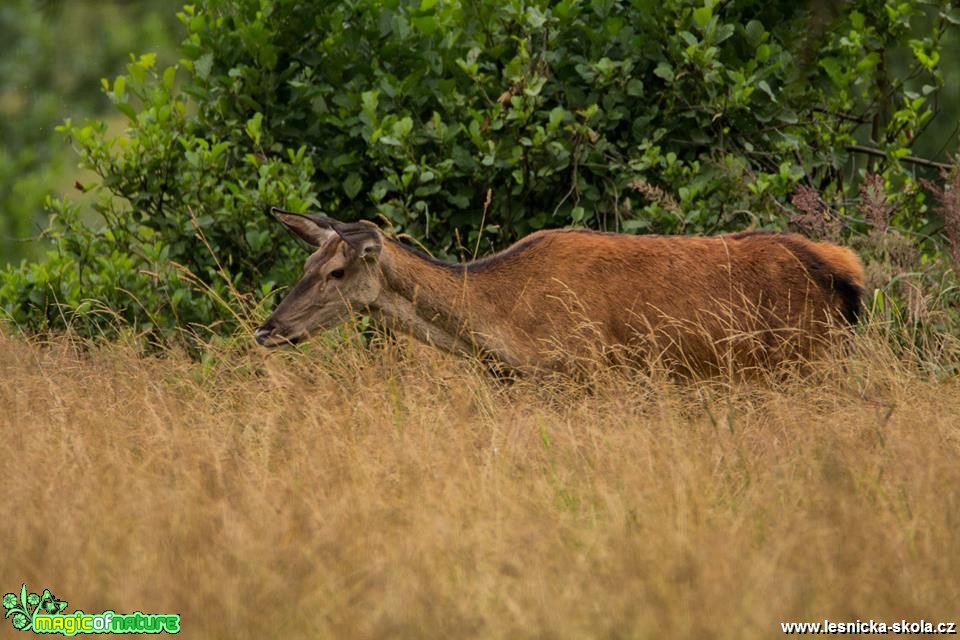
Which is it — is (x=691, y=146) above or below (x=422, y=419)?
above

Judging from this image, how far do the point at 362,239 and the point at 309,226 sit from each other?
342 millimetres

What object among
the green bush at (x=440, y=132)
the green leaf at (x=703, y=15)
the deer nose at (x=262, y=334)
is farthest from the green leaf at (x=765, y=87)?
the deer nose at (x=262, y=334)

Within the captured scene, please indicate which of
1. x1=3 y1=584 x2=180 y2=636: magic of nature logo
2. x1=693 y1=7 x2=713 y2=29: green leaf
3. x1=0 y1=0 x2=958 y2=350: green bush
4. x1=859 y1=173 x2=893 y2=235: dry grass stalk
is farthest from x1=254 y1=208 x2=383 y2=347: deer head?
x1=3 y1=584 x2=180 y2=636: magic of nature logo

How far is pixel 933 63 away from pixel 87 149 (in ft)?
15.2

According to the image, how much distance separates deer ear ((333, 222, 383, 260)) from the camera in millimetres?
6945

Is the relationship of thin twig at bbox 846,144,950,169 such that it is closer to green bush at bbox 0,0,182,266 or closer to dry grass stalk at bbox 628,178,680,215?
dry grass stalk at bbox 628,178,680,215

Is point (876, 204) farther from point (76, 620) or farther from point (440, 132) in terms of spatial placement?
point (76, 620)

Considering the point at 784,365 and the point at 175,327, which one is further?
A: the point at 175,327

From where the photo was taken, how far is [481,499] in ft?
16.1

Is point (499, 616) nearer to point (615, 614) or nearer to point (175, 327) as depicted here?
point (615, 614)

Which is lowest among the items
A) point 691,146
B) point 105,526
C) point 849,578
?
point 849,578

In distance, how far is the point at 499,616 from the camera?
4.02m

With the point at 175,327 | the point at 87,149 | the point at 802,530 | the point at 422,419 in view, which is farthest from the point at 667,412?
the point at 87,149

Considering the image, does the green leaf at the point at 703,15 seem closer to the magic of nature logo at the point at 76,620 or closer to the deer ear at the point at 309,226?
the deer ear at the point at 309,226
